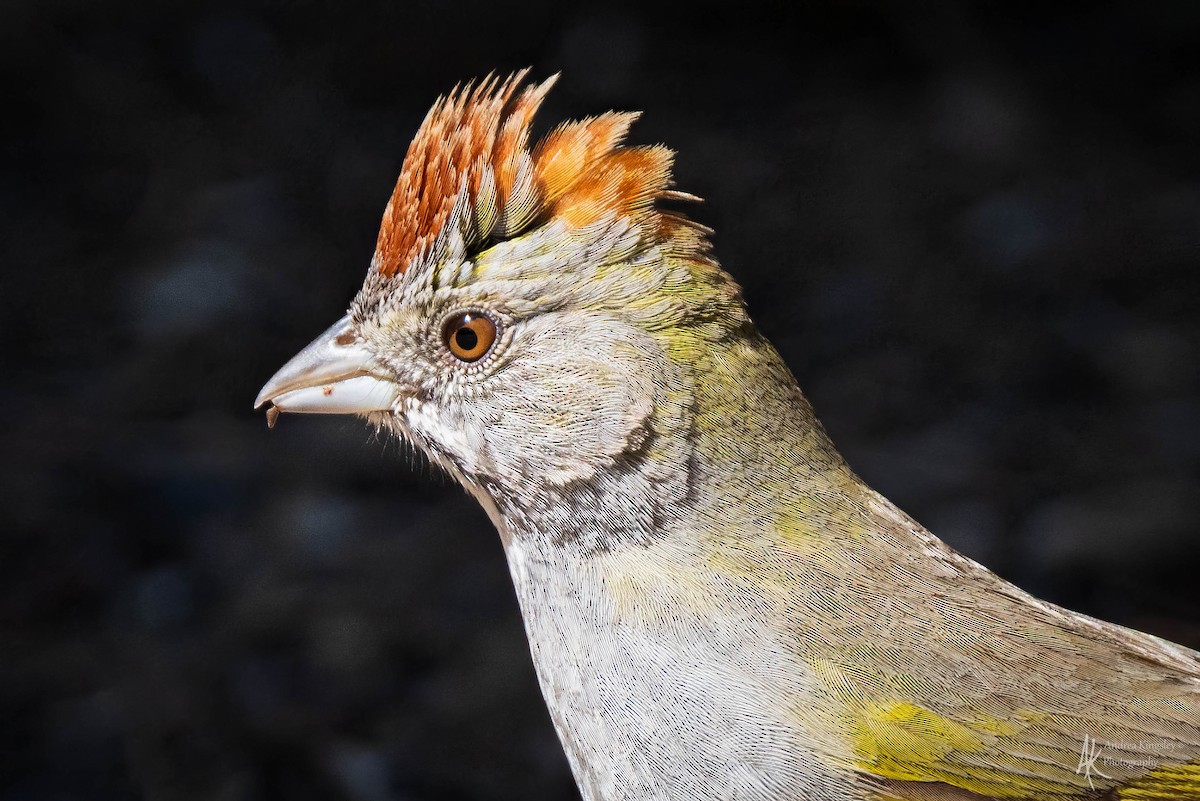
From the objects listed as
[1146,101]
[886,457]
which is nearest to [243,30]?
[886,457]

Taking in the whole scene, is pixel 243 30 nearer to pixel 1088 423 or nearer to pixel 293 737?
pixel 293 737

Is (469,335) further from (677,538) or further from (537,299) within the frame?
(677,538)

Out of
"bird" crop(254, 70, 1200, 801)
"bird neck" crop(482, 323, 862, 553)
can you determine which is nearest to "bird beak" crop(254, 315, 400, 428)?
"bird" crop(254, 70, 1200, 801)

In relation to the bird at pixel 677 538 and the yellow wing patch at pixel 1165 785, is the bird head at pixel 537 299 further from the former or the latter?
the yellow wing patch at pixel 1165 785

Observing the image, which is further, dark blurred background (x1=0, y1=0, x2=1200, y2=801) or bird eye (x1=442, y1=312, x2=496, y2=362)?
dark blurred background (x1=0, y1=0, x2=1200, y2=801)

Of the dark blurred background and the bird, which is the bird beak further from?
the dark blurred background

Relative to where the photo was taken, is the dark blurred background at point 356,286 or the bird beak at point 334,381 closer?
the bird beak at point 334,381

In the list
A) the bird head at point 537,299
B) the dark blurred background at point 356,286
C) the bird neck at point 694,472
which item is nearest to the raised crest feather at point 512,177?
the bird head at point 537,299
